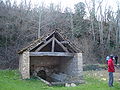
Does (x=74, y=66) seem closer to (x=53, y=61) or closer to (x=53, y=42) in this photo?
(x=53, y=42)

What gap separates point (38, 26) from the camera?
2355 centimetres

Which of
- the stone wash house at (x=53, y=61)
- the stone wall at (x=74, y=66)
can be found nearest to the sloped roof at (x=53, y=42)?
the stone wash house at (x=53, y=61)

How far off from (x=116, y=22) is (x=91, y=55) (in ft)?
28.1

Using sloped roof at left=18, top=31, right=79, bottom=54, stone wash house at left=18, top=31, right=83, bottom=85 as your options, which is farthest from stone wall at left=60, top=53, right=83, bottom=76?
sloped roof at left=18, top=31, right=79, bottom=54

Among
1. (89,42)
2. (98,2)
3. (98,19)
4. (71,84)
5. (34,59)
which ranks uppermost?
(98,2)

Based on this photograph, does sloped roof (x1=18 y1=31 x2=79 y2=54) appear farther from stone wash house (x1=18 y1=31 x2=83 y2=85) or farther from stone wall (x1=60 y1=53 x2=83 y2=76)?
stone wall (x1=60 y1=53 x2=83 y2=76)

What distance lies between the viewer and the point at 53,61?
15.7 metres

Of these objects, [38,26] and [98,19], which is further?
[98,19]

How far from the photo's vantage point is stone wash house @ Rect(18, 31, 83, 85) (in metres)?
11.9

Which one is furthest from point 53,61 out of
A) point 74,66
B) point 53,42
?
point 53,42

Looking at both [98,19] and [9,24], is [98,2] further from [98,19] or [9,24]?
[9,24]

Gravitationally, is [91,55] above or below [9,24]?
below

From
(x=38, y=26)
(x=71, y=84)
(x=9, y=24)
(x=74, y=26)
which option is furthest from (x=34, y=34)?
(x=71, y=84)

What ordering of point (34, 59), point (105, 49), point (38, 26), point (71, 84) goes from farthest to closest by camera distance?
point (105, 49)
point (38, 26)
point (34, 59)
point (71, 84)
